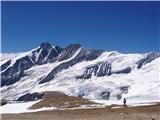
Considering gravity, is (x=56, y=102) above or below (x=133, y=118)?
above

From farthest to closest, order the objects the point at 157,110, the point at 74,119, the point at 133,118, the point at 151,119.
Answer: the point at 157,110 < the point at 74,119 < the point at 133,118 < the point at 151,119

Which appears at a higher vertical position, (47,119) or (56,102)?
(56,102)

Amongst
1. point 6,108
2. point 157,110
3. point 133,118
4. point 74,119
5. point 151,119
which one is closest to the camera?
point 151,119

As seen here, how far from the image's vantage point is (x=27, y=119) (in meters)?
43.8

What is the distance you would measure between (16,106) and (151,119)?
4714 cm

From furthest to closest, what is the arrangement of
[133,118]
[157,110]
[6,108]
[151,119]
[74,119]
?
1. [6,108]
2. [157,110]
3. [74,119]
4. [133,118]
5. [151,119]

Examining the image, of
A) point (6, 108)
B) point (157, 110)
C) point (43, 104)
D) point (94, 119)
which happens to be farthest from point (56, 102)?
point (94, 119)

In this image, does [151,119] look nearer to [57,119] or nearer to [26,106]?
[57,119]

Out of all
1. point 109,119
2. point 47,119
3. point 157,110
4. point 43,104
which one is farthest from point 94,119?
point 43,104

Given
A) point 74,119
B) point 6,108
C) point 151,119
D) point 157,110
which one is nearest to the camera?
point 151,119

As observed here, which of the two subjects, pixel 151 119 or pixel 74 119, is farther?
pixel 74 119

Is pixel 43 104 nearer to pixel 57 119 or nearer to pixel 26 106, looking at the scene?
pixel 26 106

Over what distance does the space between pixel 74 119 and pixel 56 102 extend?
38130 mm

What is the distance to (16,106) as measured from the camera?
80312 millimetres
